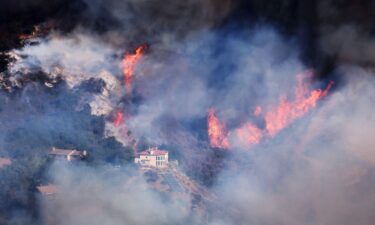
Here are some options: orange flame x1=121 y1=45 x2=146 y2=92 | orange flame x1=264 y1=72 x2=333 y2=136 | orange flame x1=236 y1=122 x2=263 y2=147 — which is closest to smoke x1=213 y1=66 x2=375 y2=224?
orange flame x1=264 y1=72 x2=333 y2=136

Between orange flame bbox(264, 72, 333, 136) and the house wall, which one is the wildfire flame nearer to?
orange flame bbox(264, 72, 333, 136)

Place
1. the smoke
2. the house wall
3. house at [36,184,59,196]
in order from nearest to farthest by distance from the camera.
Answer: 1. house at [36,184,59,196]
2. the smoke
3. the house wall

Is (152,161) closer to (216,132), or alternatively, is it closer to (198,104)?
(216,132)

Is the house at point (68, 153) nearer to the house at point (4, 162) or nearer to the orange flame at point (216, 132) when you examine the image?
the house at point (4, 162)

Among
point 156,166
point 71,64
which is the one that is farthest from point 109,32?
point 156,166

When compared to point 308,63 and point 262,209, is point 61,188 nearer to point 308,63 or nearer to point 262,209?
point 262,209

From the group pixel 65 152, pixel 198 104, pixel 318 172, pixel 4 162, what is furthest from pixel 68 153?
pixel 318 172
